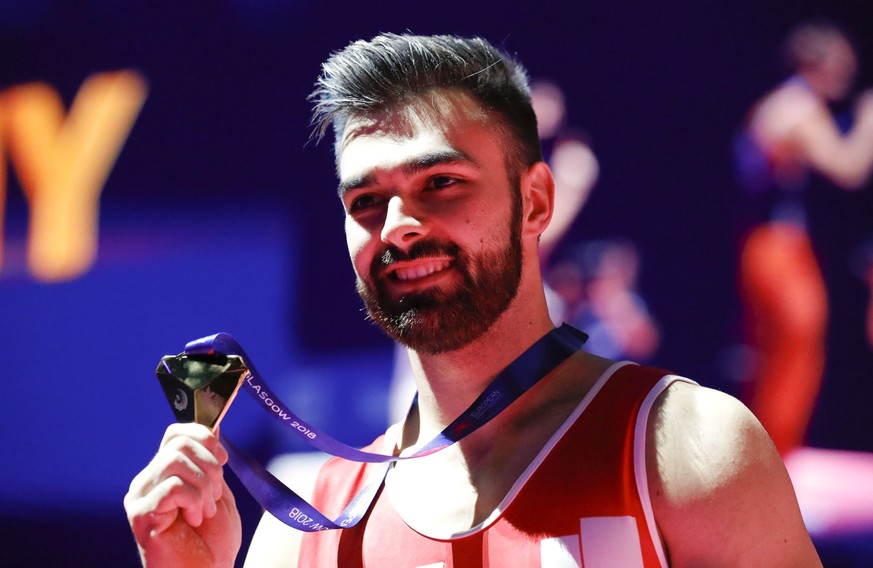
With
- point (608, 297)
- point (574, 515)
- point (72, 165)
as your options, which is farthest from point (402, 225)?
point (72, 165)

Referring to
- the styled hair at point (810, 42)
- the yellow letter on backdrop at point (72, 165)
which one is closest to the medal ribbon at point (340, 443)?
the styled hair at point (810, 42)

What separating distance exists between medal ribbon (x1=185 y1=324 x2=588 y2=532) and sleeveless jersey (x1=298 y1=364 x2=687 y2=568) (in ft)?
0.32

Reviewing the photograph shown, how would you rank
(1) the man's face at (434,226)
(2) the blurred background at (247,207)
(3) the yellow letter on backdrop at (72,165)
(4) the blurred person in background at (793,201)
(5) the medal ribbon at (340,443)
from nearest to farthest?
(5) the medal ribbon at (340,443)
(1) the man's face at (434,226)
(4) the blurred person in background at (793,201)
(2) the blurred background at (247,207)
(3) the yellow letter on backdrop at (72,165)

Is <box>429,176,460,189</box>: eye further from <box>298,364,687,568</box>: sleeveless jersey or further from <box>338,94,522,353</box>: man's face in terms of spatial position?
<box>298,364,687,568</box>: sleeveless jersey

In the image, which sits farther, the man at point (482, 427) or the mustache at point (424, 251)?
the mustache at point (424, 251)

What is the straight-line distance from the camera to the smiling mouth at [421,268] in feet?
5.40

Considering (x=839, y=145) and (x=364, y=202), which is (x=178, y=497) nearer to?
(x=364, y=202)

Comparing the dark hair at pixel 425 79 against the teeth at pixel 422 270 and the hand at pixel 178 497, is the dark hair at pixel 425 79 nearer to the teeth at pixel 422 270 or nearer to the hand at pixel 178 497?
the teeth at pixel 422 270

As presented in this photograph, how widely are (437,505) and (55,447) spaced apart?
6.07ft

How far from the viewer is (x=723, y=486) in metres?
1.39

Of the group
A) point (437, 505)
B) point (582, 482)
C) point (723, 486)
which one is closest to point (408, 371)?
point (437, 505)

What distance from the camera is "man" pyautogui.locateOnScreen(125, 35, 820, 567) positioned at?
1.38m

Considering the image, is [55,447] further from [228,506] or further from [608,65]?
[608,65]

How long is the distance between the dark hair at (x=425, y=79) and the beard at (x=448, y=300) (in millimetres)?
272
